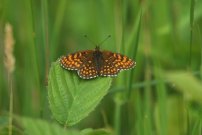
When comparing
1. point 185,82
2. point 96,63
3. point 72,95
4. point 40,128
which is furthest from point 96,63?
point 185,82

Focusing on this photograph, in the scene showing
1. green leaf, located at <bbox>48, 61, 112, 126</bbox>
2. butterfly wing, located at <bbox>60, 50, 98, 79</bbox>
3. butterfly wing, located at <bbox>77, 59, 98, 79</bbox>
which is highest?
butterfly wing, located at <bbox>60, 50, 98, 79</bbox>

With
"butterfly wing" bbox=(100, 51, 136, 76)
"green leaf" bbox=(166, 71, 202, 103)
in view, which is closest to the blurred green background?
"butterfly wing" bbox=(100, 51, 136, 76)

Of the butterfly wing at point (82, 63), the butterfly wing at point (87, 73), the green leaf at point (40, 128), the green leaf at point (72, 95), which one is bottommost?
the green leaf at point (40, 128)

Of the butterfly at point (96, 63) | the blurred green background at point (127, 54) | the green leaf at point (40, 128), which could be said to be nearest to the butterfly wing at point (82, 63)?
the butterfly at point (96, 63)

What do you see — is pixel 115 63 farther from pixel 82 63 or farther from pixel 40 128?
pixel 40 128

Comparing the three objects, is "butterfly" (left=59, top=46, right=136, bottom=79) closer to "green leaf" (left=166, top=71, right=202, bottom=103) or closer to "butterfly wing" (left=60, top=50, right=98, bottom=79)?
"butterfly wing" (left=60, top=50, right=98, bottom=79)

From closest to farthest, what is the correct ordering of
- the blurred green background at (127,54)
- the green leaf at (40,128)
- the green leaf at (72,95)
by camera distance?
the green leaf at (40,128), the green leaf at (72,95), the blurred green background at (127,54)

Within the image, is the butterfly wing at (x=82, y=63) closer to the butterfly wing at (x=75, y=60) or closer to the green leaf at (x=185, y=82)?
the butterfly wing at (x=75, y=60)
